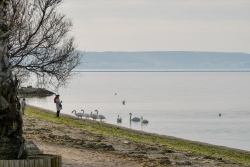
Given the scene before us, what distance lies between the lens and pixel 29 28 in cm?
2228

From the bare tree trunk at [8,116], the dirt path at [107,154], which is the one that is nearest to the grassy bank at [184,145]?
the dirt path at [107,154]

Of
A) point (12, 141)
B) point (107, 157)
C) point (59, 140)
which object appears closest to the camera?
point (12, 141)

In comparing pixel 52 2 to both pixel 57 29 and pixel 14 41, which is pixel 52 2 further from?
pixel 14 41

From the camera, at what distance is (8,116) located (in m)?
5.95

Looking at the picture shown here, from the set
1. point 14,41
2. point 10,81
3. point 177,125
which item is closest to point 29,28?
point 14,41

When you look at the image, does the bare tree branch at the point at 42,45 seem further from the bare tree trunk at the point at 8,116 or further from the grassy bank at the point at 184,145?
the bare tree trunk at the point at 8,116

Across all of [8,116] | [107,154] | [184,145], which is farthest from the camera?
[184,145]

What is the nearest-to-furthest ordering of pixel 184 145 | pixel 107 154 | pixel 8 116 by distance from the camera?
pixel 8 116 → pixel 107 154 → pixel 184 145

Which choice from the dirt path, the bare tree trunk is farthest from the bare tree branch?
the bare tree trunk

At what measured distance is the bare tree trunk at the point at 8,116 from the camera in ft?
19.6

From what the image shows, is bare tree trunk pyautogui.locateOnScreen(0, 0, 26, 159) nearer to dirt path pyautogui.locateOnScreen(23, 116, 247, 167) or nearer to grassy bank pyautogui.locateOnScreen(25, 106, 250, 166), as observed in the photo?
dirt path pyautogui.locateOnScreen(23, 116, 247, 167)

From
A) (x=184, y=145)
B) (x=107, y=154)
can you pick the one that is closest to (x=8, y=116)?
(x=107, y=154)

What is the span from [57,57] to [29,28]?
1752 mm

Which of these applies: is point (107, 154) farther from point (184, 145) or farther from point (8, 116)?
point (184, 145)
